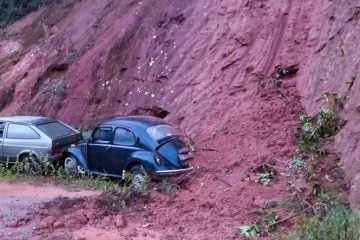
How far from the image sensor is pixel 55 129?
1545cm

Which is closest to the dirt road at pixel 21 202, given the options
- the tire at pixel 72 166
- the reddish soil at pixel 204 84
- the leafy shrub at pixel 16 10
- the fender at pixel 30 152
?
the reddish soil at pixel 204 84

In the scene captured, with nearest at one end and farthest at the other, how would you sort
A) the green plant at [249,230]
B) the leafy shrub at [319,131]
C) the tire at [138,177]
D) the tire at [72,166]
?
1. the green plant at [249,230]
2. the tire at [138,177]
3. the leafy shrub at [319,131]
4. the tire at [72,166]

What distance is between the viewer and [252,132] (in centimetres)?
1271

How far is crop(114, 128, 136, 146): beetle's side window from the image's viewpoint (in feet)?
41.2

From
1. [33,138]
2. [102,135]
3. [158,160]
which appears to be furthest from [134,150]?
[33,138]

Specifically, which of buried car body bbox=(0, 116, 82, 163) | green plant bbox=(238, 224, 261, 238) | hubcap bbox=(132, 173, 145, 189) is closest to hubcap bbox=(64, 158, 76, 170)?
buried car body bbox=(0, 116, 82, 163)

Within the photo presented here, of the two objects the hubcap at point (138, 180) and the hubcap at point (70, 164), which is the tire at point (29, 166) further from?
the hubcap at point (138, 180)

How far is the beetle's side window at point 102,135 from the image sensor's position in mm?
13186

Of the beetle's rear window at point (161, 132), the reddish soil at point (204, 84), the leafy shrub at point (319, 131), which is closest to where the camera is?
the reddish soil at point (204, 84)

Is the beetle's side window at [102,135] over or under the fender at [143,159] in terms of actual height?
over

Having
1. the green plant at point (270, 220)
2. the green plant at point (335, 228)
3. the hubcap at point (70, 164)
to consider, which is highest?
the hubcap at point (70, 164)

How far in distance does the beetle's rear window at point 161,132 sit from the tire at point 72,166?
220cm

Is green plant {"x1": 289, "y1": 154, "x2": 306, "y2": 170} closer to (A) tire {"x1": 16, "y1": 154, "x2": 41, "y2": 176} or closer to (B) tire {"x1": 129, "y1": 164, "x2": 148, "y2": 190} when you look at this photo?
(B) tire {"x1": 129, "y1": 164, "x2": 148, "y2": 190}

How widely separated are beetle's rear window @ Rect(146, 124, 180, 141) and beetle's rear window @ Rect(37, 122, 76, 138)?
11.4 feet
